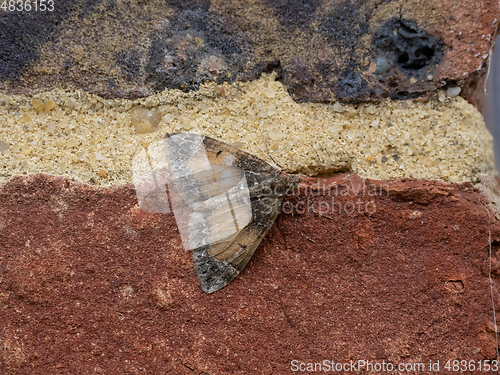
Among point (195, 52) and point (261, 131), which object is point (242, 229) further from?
Answer: point (195, 52)

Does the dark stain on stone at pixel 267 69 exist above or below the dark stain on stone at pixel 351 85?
above

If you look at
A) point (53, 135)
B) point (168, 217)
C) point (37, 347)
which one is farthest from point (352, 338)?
point (53, 135)

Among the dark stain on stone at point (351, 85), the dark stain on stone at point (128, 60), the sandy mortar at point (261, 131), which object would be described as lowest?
the sandy mortar at point (261, 131)

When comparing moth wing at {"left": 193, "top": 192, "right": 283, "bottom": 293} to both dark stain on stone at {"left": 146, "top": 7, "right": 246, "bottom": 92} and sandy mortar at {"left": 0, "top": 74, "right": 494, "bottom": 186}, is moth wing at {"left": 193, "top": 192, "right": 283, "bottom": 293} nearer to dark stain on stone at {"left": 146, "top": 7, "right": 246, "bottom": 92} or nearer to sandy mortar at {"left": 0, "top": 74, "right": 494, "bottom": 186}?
sandy mortar at {"left": 0, "top": 74, "right": 494, "bottom": 186}

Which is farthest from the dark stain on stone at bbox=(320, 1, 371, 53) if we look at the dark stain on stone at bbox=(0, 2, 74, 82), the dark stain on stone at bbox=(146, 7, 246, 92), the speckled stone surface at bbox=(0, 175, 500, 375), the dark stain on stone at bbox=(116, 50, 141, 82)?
the dark stain on stone at bbox=(0, 2, 74, 82)

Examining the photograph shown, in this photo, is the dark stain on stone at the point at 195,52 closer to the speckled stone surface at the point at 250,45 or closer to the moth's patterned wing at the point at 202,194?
the speckled stone surface at the point at 250,45

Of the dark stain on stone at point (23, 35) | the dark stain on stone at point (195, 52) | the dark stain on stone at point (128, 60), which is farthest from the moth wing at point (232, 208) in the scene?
Answer: the dark stain on stone at point (23, 35)

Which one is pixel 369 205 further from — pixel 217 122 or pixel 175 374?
pixel 175 374
